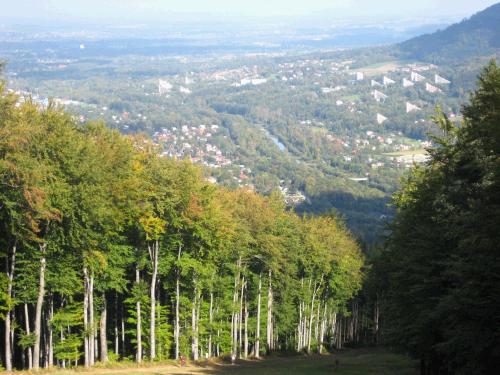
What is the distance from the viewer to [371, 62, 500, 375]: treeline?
20.7 meters

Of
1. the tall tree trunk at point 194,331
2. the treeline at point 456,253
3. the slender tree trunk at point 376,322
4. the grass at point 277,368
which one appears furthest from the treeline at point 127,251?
the slender tree trunk at point 376,322

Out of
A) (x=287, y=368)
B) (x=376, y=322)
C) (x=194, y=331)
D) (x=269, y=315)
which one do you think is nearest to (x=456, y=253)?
(x=287, y=368)

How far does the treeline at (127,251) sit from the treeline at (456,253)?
30.6ft

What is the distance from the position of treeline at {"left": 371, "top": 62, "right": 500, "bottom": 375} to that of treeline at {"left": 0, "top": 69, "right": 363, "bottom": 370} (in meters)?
9.34

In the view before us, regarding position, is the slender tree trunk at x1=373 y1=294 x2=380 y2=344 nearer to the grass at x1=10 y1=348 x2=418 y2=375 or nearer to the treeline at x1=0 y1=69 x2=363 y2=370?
the treeline at x1=0 y1=69 x2=363 y2=370

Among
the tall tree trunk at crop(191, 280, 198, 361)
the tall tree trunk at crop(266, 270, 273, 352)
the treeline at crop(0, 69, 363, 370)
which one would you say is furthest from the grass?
the treeline at crop(0, 69, 363, 370)

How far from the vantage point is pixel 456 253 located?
25891 millimetres

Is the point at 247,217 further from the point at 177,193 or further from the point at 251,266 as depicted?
the point at 177,193

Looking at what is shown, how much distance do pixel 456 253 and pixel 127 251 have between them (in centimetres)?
1530

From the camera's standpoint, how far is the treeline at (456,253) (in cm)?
2067

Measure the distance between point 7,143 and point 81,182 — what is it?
15.5 feet

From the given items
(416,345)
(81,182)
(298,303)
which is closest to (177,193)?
(81,182)

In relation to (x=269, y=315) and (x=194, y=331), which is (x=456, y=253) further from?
(x=269, y=315)

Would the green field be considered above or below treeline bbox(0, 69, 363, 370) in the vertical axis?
below
